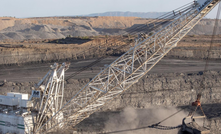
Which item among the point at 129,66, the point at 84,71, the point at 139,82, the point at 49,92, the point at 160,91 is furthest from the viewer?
the point at 84,71

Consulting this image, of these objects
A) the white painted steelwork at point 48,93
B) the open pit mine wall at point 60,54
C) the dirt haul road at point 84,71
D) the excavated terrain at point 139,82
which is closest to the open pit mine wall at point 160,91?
the excavated terrain at point 139,82

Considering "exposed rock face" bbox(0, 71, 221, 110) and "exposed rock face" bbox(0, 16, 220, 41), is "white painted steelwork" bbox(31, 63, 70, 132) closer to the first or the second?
"exposed rock face" bbox(0, 71, 221, 110)

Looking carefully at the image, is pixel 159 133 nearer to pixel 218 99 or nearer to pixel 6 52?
pixel 218 99

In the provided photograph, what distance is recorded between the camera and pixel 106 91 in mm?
22344

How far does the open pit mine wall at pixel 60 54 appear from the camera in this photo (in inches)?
2184

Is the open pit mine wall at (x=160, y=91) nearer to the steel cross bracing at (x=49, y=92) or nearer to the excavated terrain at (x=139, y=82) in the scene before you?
the excavated terrain at (x=139, y=82)

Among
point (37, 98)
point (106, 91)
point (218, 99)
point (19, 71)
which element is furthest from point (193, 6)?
point (19, 71)

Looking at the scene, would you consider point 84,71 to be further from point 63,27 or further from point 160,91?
point 63,27

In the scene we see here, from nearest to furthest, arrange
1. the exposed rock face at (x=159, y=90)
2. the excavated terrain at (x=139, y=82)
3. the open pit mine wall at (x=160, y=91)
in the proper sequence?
1. the excavated terrain at (x=139, y=82)
2. the open pit mine wall at (x=160, y=91)
3. the exposed rock face at (x=159, y=90)

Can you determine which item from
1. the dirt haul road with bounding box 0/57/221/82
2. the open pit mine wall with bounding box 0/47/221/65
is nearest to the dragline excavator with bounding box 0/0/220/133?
the dirt haul road with bounding box 0/57/221/82

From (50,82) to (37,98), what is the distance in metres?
2.50

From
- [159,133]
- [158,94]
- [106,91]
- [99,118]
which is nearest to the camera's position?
[106,91]

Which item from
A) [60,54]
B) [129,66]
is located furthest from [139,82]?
[60,54]

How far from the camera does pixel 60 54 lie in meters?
57.8
